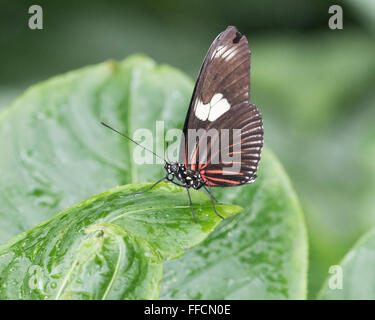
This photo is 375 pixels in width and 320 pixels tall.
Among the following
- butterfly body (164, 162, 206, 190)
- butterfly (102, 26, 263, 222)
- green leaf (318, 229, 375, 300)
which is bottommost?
green leaf (318, 229, 375, 300)

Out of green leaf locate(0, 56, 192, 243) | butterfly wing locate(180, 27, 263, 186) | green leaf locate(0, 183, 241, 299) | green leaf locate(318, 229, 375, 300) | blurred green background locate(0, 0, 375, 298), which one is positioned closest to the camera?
green leaf locate(0, 183, 241, 299)

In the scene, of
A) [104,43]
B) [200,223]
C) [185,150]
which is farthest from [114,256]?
[104,43]

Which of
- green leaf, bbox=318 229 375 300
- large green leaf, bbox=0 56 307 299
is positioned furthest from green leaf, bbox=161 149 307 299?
green leaf, bbox=318 229 375 300

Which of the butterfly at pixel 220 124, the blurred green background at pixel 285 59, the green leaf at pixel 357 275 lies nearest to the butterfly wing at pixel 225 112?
the butterfly at pixel 220 124

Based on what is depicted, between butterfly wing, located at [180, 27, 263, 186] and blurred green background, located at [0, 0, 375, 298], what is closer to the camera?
butterfly wing, located at [180, 27, 263, 186]

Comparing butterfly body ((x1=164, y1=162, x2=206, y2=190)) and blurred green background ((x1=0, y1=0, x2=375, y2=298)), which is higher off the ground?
blurred green background ((x1=0, y1=0, x2=375, y2=298))

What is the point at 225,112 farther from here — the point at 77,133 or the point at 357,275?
the point at 357,275

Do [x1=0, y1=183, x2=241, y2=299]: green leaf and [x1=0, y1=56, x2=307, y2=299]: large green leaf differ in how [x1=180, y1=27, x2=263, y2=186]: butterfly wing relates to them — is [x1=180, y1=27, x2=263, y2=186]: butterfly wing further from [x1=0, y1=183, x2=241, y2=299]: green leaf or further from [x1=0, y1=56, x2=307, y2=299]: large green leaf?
[x1=0, y1=183, x2=241, y2=299]: green leaf
